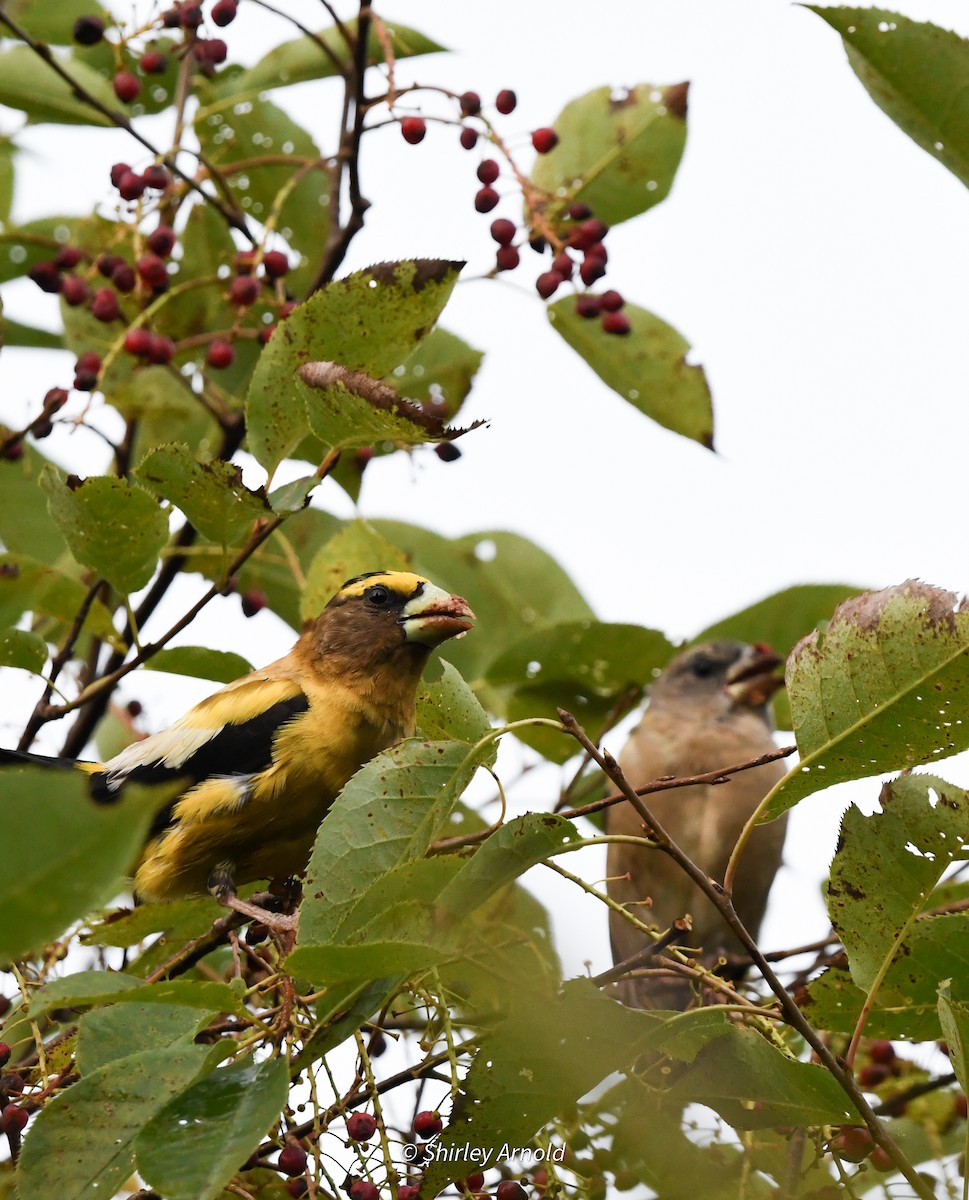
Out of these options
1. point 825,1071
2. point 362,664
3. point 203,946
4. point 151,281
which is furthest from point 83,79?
point 825,1071

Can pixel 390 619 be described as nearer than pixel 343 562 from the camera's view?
No

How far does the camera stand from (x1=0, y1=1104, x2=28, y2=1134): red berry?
9.13ft

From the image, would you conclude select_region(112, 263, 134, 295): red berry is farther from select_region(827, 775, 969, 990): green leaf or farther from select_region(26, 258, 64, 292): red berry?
select_region(827, 775, 969, 990): green leaf

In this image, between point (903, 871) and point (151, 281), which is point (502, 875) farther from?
point (151, 281)

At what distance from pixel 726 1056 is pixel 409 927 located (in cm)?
72

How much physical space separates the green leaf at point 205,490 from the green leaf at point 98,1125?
120cm

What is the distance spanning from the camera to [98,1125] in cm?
220

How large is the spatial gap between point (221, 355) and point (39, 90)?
0.91 m

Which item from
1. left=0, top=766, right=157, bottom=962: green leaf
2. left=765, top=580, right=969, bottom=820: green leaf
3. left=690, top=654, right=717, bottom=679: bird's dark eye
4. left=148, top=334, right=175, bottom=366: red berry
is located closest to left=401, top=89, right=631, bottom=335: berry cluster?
left=148, top=334, right=175, bottom=366: red berry

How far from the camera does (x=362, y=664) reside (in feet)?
14.3

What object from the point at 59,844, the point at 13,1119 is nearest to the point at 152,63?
the point at 13,1119

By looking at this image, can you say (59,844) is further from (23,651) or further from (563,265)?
(563,265)

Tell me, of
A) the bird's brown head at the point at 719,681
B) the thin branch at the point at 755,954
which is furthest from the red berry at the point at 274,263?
the bird's brown head at the point at 719,681

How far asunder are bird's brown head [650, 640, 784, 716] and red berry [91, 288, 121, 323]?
3.75 metres
